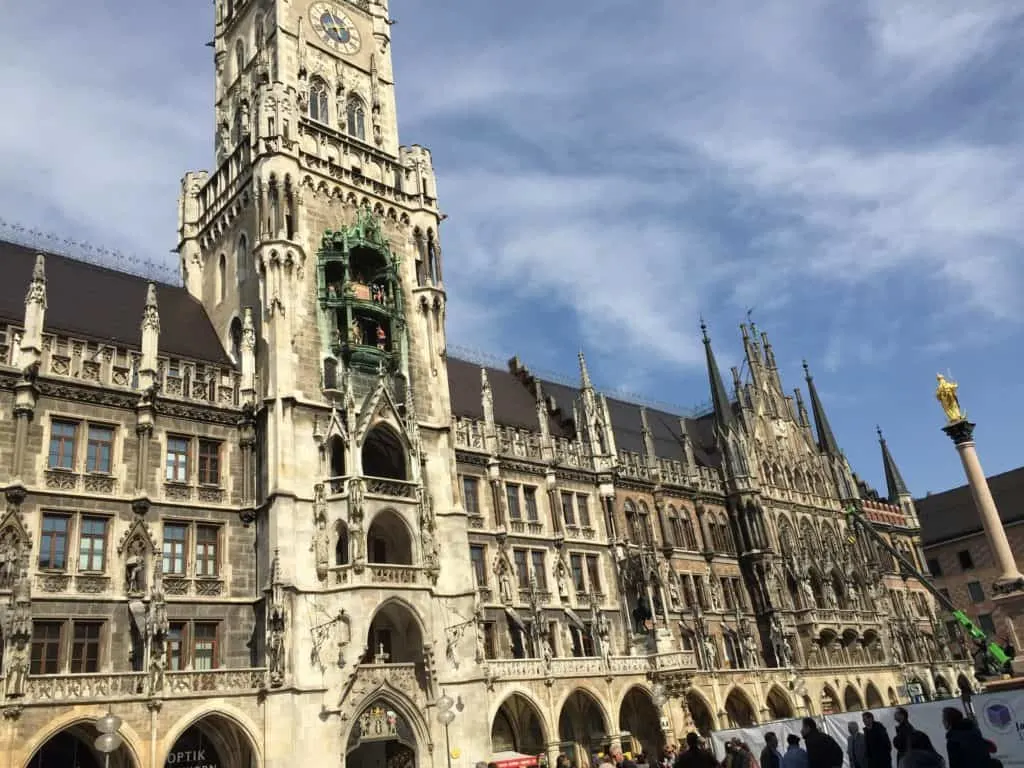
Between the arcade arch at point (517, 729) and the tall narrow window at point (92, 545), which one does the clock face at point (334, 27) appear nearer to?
the tall narrow window at point (92, 545)

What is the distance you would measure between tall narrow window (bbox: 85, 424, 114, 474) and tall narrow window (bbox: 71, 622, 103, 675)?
509 cm

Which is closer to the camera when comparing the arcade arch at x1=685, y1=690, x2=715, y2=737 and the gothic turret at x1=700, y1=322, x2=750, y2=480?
the arcade arch at x1=685, y1=690, x2=715, y2=737

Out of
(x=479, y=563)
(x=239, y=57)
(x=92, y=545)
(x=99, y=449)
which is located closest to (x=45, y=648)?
(x=92, y=545)

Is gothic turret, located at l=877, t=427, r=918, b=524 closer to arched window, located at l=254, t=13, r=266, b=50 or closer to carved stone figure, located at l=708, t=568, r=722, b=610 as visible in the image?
carved stone figure, located at l=708, t=568, r=722, b=610

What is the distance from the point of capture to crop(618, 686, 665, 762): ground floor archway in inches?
1674

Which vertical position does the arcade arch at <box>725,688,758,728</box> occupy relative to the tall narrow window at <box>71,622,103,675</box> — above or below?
below

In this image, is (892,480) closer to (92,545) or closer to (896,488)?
(896,488)

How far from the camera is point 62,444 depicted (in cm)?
2988

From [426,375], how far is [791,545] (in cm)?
2712

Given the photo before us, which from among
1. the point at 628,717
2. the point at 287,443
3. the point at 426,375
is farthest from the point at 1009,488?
the point at 287,443

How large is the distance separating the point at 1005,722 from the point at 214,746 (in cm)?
2370

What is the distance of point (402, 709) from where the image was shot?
107 ft

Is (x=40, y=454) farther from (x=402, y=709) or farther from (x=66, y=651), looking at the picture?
(x=402, y=709)

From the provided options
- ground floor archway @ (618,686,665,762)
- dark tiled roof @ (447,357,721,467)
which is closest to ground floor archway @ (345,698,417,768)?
ground floor archway @ (618,686,665,762)
